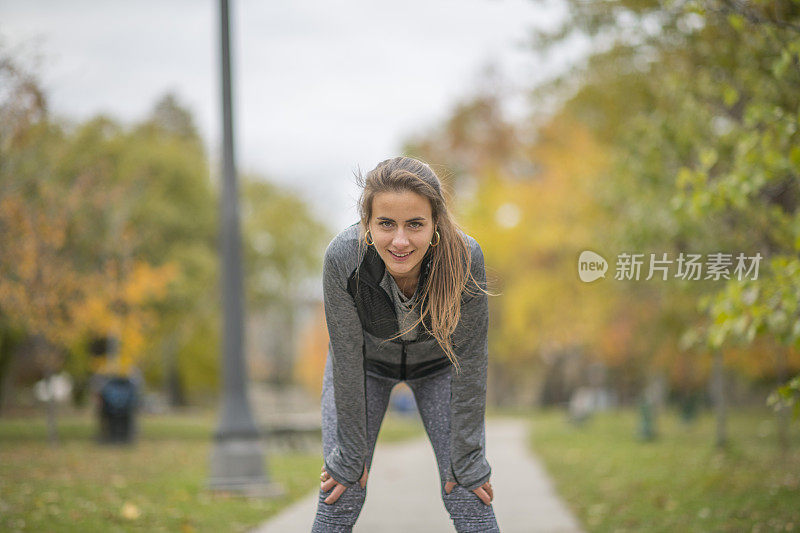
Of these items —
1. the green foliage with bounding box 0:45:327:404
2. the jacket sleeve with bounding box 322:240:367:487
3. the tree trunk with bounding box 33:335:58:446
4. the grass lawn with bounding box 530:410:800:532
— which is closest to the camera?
the jacket sleeve with bounding box 322:240:367:487

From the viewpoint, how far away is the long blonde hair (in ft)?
8.68

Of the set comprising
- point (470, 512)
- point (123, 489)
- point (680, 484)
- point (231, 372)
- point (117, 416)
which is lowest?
point (117, 416)

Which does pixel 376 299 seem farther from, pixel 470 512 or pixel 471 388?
pixel 470 512

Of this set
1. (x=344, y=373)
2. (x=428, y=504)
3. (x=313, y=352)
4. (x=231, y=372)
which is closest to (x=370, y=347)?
(x=344, y=373)

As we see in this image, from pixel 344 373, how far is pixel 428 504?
16.9ft

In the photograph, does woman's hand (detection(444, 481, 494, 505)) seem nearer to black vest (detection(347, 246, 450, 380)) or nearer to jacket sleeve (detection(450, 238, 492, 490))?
jacket sleeve (detection(450, 238, 492, 490))

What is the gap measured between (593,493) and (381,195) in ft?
21.7

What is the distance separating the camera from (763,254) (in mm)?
7066

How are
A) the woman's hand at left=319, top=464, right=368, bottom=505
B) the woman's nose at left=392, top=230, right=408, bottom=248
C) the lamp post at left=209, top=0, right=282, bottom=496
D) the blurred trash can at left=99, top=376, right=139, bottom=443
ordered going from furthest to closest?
the blurred trash can at left=99, top=376, right=139, bottom=443, the lamp post at left=209, top=0, right=282, bottom=496, the woman's hand at left=319, top=464, right=368, bottom=505, the woman's nose at left=392, top=230, right=408, bottom=248

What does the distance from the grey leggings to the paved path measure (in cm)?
316

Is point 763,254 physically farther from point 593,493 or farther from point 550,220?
point 550,220

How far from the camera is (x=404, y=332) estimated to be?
2748mm

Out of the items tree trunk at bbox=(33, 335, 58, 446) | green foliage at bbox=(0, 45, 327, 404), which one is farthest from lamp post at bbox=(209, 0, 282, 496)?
tree trunk at bbox=(33, 335, 58, 446)

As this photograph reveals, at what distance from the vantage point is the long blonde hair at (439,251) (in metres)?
2.64
